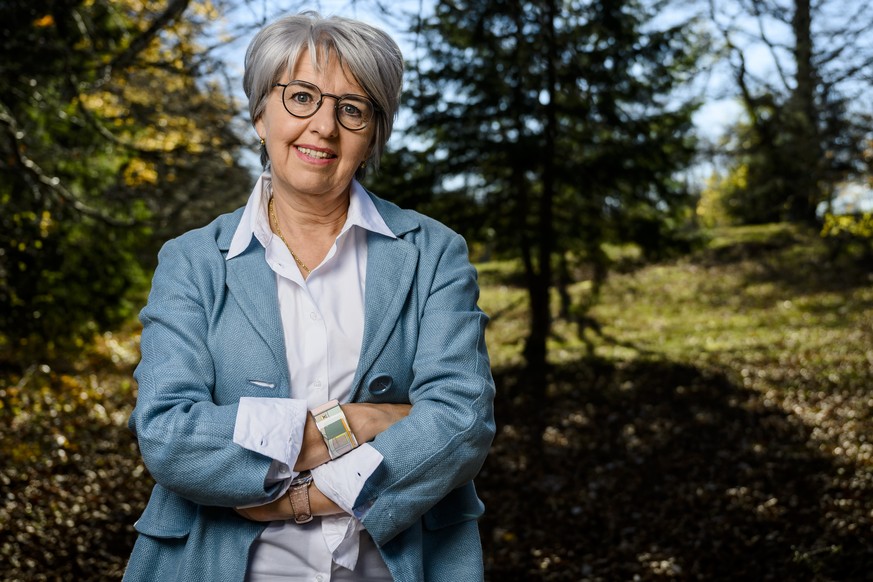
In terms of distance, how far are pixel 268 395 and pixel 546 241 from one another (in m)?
9.51

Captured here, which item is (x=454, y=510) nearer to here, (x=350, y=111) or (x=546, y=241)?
(x=350, y=111)

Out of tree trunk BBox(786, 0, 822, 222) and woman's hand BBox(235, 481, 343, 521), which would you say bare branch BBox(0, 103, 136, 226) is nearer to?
woman's hand BBox(235, 481, 343, 521)

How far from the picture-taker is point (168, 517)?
1757mm

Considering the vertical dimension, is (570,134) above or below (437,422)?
above

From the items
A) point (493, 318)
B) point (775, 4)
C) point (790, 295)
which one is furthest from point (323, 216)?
point (790, 295)

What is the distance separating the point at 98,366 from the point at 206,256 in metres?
10.0

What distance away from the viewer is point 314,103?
71.3 inches

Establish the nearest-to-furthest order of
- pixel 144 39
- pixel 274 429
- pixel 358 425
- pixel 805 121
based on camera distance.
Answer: pixel 274 429, pixel 358 425, pixel 144 39, pixel 805 121

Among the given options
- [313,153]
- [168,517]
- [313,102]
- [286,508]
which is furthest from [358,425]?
[313,102]

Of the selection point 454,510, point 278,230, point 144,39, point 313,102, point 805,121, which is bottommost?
point 454,510

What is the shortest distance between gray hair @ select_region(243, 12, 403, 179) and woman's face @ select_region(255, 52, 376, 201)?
0.08ft

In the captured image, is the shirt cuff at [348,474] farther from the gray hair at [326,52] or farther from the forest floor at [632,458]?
the forest floor at [632,458]

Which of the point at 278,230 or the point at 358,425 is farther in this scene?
the point at 278,230

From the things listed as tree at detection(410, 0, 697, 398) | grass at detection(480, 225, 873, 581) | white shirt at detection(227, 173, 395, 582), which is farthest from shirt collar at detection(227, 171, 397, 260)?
tree at detection(410, 0, 697, 398)
